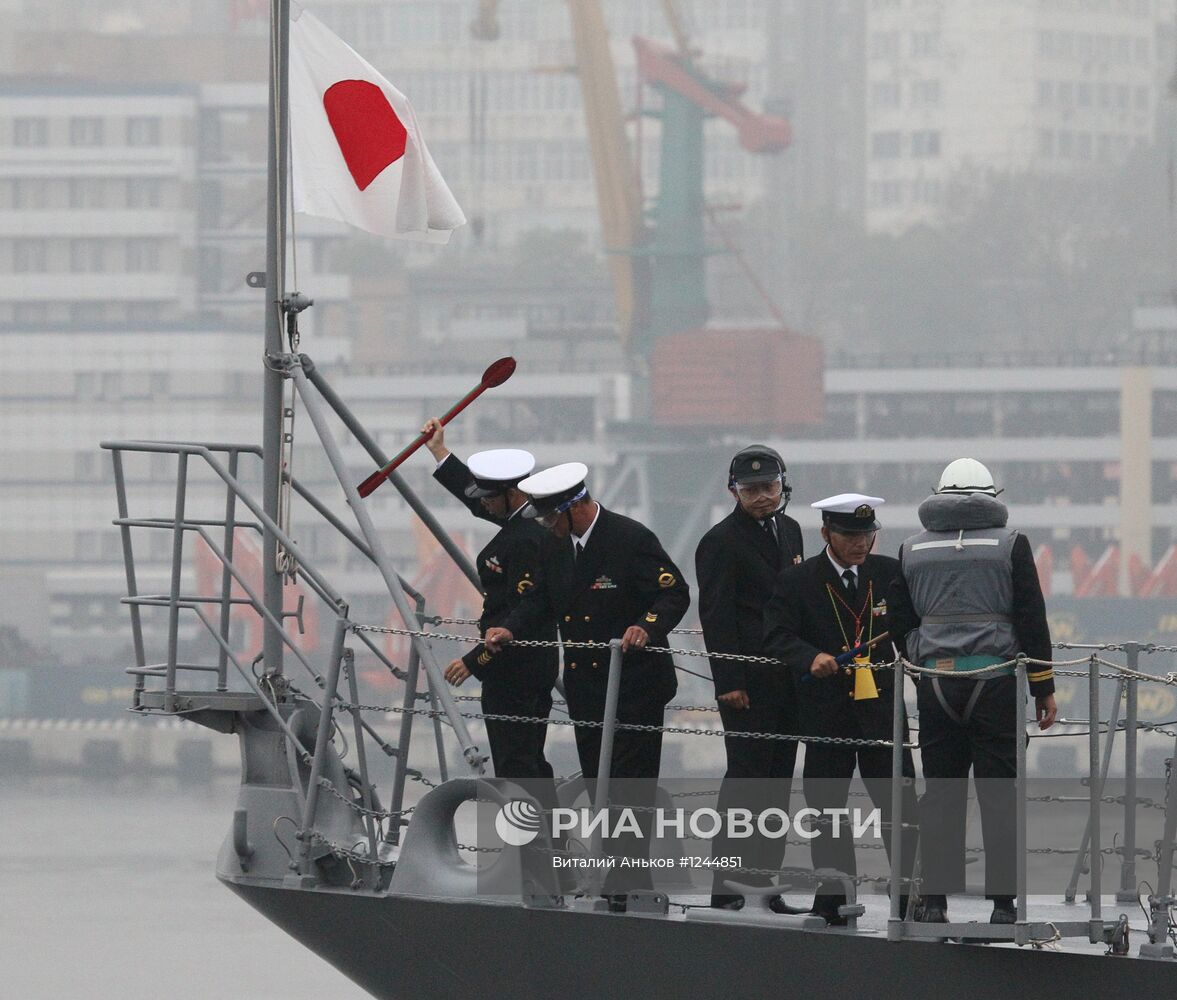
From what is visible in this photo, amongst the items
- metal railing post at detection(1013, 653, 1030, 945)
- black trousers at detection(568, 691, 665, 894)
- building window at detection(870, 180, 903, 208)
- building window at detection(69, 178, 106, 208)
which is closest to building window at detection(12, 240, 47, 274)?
building window at detection(69, 178, 106, 208)

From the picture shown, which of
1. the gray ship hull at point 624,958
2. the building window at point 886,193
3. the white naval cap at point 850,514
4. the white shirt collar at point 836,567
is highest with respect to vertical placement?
the building window at point 886,193

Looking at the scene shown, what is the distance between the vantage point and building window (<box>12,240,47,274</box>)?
80.2m

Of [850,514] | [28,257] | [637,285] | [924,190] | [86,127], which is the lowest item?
[850,514]

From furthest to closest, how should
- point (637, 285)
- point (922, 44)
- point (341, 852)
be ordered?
point (922, 44), point (637, 285), point (341, 852)

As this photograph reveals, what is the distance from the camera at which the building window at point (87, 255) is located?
7988cm

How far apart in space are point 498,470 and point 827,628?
1.24 metres

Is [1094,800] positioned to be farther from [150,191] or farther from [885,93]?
[885,93]

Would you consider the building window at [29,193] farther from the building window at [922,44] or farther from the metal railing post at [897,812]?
the metal railing post at [897,812]

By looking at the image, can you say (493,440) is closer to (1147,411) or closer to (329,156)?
(1147,411)

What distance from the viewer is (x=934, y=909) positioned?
18.4ft

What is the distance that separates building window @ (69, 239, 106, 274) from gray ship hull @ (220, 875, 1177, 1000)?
250 ft

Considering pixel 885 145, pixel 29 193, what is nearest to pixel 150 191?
pixel 29 193

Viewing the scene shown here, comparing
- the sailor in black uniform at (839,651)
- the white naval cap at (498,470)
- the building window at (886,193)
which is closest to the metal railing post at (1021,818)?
the sailor in black uniform at (839,651)

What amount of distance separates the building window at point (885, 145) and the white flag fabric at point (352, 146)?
78368mm
